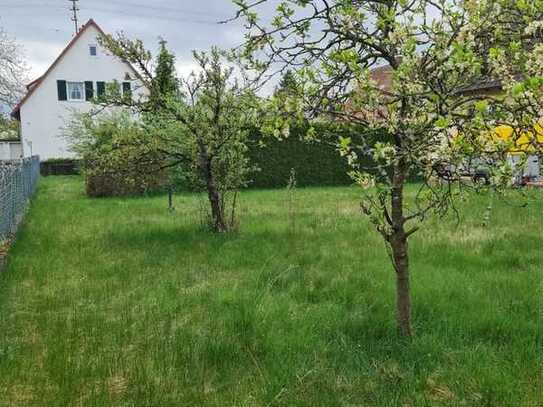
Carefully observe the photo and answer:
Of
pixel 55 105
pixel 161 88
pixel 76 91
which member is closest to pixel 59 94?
pixel 55 105

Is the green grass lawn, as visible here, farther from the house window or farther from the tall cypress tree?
the house window

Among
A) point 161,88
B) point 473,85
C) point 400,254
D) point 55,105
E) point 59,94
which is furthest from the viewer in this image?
point 55,105

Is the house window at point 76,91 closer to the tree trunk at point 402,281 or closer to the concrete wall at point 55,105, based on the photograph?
the concrete wall at point 55,105

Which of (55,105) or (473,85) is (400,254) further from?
(55,105)

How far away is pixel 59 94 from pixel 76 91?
3.45ft

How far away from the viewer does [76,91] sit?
33312mm

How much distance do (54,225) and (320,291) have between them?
7.30 meters

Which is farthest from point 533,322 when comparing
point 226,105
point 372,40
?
point 226,105

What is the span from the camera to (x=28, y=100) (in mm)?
32656

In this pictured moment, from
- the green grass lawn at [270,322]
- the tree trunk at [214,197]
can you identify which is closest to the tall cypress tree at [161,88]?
the tree trunk at [214,197]

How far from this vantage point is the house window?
1304 inches

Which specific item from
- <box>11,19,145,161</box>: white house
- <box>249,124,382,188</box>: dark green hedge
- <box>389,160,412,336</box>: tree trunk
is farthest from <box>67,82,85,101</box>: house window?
<box>389,160,412,336</box>: tree trunk

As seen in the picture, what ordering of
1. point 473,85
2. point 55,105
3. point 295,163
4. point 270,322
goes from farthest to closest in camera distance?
point 55,105 < point 295,163 < point 270,322 < point 473,85

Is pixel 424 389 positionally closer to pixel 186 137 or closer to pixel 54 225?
pixel 186 137
